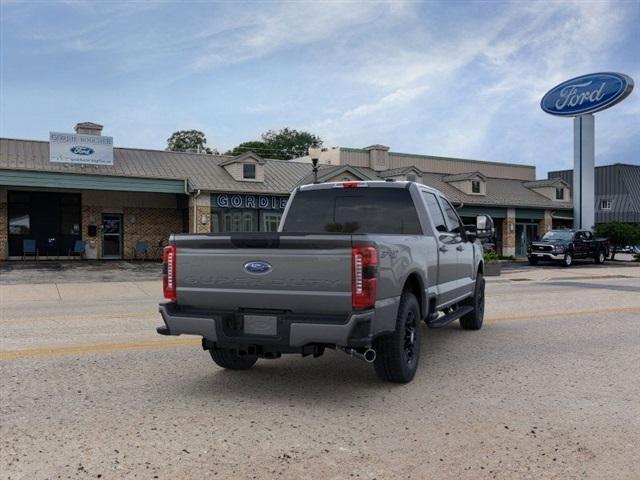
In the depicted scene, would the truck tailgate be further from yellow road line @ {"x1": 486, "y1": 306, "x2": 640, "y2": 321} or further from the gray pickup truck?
yellow road line @ {"x1": 486, "y1": 306, "x2": 640, "y2": 321}

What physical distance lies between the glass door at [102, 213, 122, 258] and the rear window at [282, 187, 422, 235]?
2415 centimetres

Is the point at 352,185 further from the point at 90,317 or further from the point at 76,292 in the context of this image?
the point at 76,292

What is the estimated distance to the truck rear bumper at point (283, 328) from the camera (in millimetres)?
4891

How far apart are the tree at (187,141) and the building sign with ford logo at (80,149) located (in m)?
45.2

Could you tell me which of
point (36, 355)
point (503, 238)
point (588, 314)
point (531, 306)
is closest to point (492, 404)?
point (36, 355)

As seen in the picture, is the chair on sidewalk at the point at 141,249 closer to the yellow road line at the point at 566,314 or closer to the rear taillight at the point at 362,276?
the yellow road line at the point at 566,314

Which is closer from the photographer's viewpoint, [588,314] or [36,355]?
[36,355]

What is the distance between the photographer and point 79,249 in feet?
92.6

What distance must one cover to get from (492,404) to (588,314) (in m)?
6.79

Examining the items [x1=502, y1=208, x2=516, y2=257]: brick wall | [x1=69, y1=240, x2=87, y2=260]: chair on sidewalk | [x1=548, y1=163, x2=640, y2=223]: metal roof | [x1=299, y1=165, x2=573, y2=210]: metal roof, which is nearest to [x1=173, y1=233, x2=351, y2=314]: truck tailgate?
[x1=69, y1=240, x2=87, y2=260]: chair on sidewalk

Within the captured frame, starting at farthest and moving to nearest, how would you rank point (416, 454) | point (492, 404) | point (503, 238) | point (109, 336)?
point (503, 238), point (109, 336), point (492, 404), point (416, 454)

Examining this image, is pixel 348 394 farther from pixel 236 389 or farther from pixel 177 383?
pixel 177 383

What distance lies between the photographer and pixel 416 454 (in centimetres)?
413

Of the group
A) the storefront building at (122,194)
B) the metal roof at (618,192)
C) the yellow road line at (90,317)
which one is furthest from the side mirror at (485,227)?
the metal roof at (618,192)
